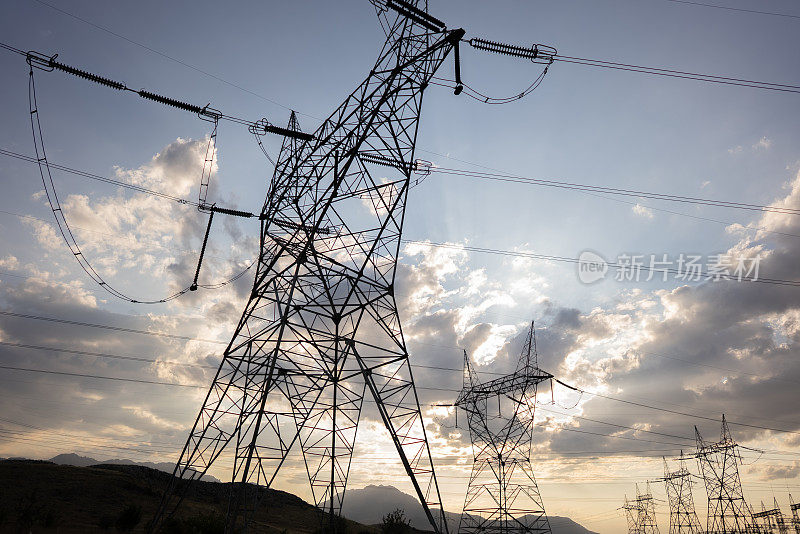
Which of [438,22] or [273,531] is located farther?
[273,531]

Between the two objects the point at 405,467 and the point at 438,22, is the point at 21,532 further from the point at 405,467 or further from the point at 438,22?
the point at 438,22

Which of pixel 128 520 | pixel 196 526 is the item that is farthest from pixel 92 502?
pixel 196 526

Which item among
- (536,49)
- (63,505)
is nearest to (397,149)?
(536,49)

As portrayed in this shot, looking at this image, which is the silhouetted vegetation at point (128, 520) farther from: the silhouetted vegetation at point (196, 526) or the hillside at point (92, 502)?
the silhouetted vegetation at point (196, 526)

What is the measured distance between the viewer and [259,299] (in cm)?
2050

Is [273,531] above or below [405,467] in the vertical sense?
below

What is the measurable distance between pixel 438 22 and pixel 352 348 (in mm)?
13674

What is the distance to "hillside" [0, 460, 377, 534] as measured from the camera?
1065 inches

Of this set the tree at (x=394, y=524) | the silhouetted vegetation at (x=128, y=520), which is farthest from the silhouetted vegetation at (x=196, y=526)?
the tree at (x=394, y=524)

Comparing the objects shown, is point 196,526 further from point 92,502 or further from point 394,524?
point 394,524

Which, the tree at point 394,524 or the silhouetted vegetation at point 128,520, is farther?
the tree at point 394,524

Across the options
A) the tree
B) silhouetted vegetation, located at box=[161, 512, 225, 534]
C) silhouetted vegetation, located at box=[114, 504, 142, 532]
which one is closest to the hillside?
silhouetted vegetation, located at box=[161, 512, 225, 534]

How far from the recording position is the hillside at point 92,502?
27.1m

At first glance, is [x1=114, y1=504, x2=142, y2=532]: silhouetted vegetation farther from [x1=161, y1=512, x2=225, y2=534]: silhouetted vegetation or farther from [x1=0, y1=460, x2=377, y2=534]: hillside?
[x1=161, y1=512, x2=225, y2=534]: silhouetted vegetation
